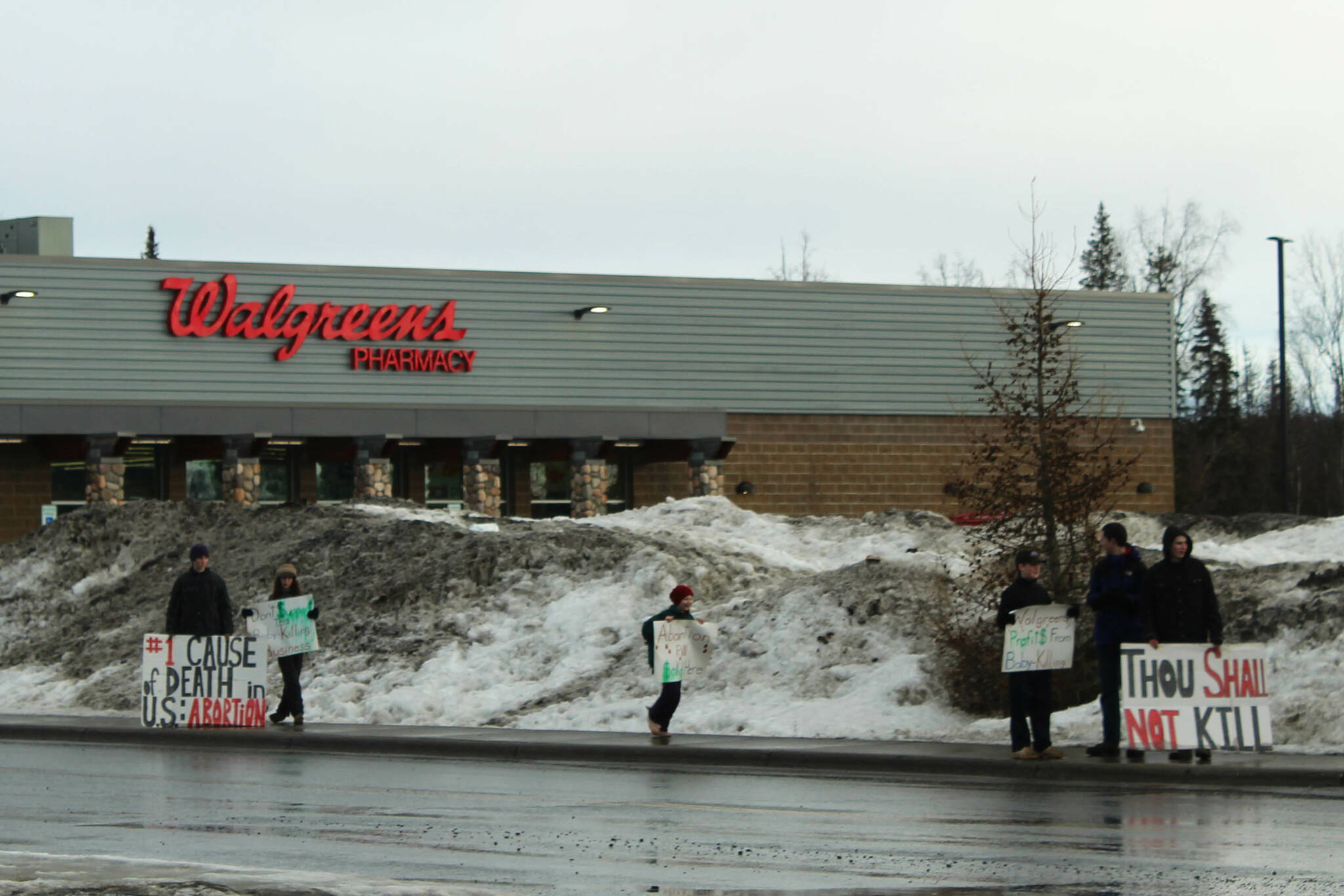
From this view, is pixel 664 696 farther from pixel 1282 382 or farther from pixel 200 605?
pixel 1282 382

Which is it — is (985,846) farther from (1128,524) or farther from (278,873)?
(1128,524)

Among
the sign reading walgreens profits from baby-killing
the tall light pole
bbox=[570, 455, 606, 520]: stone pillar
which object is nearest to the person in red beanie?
bbox=[570, 455, 606, 520]: stone pillar

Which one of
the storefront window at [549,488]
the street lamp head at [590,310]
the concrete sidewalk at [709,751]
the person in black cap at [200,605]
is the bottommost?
the concrete sidewalk at [709,751]

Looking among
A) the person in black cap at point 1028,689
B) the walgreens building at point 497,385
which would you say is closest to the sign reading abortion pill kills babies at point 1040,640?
the person in black cap at point 1028,689

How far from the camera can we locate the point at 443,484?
41.7m

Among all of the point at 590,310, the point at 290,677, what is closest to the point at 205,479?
the point at 590,310

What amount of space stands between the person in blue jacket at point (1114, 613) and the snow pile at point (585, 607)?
1166mm

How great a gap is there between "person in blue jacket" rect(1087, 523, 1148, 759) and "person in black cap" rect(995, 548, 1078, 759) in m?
0.32

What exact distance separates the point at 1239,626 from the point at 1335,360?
226ft

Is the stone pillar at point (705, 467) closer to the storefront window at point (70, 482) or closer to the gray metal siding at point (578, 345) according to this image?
the gray metal siding at point (578, 345)

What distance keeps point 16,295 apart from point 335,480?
322 inches

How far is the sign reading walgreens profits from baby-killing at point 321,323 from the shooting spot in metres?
39.3

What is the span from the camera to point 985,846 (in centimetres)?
970

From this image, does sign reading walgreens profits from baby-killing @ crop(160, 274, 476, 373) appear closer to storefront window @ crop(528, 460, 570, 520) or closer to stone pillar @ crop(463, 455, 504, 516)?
stone pillar @ crop(463, 455, 504, 516)
